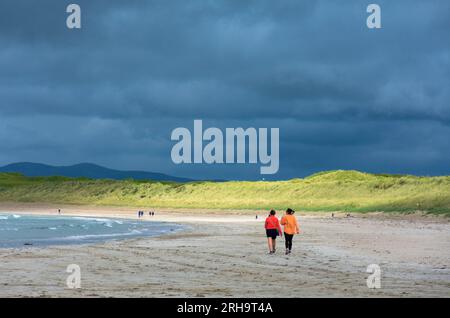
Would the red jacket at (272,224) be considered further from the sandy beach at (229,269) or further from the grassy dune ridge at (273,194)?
the grassy dune ridge at (273,194)

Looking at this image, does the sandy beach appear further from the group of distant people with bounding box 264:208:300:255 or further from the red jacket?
the red jacket

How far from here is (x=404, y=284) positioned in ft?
62.6

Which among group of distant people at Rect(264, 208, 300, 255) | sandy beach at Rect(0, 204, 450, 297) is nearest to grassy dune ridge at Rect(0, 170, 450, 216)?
sandy beach at Rect(0, 204, 450, 297)

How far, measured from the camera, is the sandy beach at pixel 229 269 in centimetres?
1780

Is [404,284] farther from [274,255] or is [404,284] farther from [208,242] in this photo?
[208,242]

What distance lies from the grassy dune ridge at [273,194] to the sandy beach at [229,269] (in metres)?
33.3

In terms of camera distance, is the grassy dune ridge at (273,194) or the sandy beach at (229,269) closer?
the sandy beach at (229,269)

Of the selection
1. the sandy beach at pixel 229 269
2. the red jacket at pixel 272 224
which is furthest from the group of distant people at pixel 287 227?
the sandy beach at pixel 229 269

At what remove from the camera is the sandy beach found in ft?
58.4

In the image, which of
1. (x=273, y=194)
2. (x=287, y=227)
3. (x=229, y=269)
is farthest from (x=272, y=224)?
(x=273, y=194)

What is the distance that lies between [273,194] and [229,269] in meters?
94.6

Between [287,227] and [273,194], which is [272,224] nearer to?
[287,227]

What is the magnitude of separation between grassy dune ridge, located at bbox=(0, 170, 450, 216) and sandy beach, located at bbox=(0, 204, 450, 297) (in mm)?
33263
